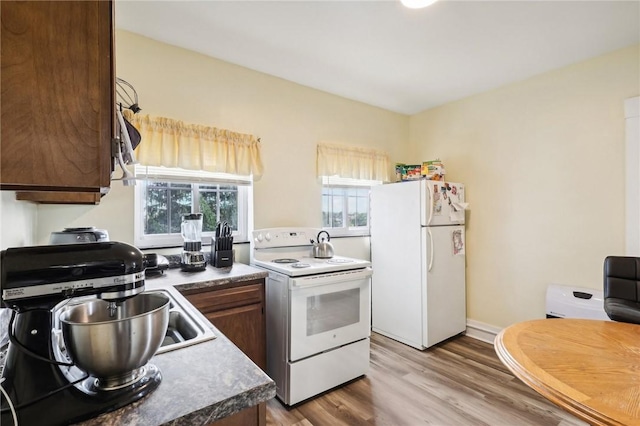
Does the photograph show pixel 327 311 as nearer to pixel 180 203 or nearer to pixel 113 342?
pixel 180 203

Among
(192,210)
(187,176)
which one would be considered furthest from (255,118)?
(192,210)

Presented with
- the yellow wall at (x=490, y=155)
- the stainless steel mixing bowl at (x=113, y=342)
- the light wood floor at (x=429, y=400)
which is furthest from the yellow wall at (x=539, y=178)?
the stainless steel mixing bowl at (x=113, y=342)

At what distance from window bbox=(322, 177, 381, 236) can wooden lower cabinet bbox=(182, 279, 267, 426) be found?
1.28m

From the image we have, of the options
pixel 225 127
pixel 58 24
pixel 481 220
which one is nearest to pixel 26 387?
pixel 58 24

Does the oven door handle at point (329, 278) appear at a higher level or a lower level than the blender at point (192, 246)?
lower

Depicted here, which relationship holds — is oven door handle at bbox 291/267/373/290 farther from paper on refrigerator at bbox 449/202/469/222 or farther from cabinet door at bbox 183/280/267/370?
paper on refrigerator at bbox 449/202/469/222

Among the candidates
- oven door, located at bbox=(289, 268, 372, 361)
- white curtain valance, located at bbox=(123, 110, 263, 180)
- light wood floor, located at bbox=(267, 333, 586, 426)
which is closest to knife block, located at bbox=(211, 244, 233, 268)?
oven door, located at bbox=(289, 268, 372, 361)

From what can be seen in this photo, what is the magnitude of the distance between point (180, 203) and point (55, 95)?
1.82 metres

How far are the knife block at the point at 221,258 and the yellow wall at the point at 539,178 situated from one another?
2.48 m

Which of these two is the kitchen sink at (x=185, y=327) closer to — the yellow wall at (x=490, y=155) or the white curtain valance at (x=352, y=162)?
the yellow wall at (x=490, y=155)

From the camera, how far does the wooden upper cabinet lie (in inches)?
22.4

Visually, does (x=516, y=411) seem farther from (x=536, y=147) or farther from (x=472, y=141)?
(x=472, y=141)

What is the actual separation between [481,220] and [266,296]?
7.61 ft

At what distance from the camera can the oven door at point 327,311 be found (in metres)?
1.95
